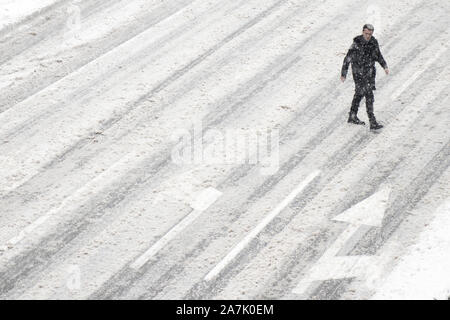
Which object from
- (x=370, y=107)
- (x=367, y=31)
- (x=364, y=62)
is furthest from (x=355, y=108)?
(x=367, y=31)

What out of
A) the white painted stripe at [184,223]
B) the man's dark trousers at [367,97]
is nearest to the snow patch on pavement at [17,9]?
the white painted stripe at [184,223]

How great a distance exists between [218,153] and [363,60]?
105 inches

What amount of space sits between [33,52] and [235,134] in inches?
187

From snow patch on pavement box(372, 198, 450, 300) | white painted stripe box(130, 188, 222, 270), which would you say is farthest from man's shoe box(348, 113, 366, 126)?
white painted stripe box(130, 188, 222, 270)

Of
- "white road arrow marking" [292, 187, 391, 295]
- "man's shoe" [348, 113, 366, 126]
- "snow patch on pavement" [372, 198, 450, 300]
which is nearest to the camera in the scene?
"snow patch on pavement" [372, 198, 450, 300]

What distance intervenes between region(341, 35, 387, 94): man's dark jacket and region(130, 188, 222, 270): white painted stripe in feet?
9.65

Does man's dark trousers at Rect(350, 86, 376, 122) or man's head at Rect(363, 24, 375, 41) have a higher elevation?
man's head at Rect(363, 24, 375, 41)

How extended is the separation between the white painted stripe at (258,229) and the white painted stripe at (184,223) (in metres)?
0.83

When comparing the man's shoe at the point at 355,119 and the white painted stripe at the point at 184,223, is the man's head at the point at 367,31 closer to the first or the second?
the man's shoe at the point at 355,119

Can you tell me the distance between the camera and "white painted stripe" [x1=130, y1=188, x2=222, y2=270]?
389 inches

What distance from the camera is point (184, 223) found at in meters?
10.5

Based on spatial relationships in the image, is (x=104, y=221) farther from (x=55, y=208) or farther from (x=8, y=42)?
(x=8, y=42)

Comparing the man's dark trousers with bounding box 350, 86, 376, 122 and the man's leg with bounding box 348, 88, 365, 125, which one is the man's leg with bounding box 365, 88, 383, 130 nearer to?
the man's dark trousers with bounding box 350, 86, 376, 122
